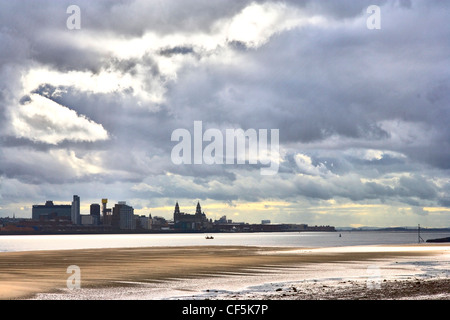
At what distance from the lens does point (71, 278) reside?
161 ft

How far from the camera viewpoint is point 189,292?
38.0 meters

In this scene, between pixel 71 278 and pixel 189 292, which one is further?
pixel 71 278

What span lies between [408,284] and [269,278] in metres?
12.7
